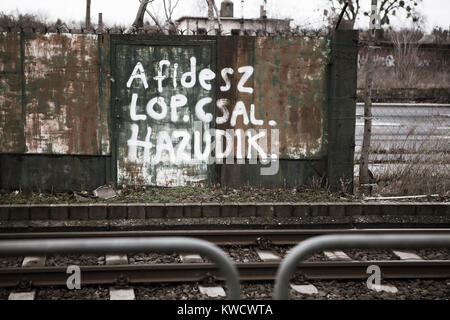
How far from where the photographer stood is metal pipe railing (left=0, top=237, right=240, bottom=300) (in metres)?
2.79

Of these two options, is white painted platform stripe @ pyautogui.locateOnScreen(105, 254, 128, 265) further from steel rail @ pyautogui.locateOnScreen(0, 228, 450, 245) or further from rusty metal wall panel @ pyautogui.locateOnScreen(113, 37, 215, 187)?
rusty metal wall panel @ pyautogui.locateOnScreen(113, 37, 215, 187)

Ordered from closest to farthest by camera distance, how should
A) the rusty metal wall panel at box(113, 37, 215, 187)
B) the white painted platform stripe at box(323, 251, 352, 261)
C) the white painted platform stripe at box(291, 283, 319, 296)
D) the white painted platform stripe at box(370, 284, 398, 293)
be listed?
the white painted platform stripe at box(291, 283, 319, 296)
the white painted platform stripe at box(370, 284, 398, 293)
the white painted platform stripe at box(323, 251, 352, 261)
the rusty metal wall panel at box(113, 37, 215, 187)

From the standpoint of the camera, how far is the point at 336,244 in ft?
9.64

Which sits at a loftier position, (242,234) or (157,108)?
(157,108)

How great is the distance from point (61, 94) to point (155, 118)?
5.28ft

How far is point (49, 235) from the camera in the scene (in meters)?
6.82

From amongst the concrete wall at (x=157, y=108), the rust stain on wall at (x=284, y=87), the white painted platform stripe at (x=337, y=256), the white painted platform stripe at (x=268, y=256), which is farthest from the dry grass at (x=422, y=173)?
the white painted platform stripe at (x=268, y=256)

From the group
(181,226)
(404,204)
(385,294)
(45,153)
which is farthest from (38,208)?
(404,204)

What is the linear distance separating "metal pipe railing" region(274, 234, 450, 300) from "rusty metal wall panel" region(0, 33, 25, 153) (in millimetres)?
7062

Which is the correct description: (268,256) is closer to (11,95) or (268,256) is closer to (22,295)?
(22,295)

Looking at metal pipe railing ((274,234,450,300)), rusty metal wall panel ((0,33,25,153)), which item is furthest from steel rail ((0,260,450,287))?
rusty metal wall panel ((0,33,25,153))

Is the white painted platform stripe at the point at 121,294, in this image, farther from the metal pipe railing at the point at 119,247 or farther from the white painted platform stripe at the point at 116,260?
the metal pipe railing at the point at 119,247

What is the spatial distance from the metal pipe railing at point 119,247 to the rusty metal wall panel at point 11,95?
647cm

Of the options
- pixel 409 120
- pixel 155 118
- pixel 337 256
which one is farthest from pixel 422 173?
pixel 409 120
